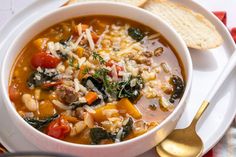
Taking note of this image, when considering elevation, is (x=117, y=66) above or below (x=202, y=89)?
above

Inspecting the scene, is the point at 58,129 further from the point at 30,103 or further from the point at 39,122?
the point at 30,103

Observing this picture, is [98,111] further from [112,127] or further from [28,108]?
[28,108]

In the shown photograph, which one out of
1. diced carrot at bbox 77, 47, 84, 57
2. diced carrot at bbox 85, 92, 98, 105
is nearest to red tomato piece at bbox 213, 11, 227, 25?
diced carrot at bbox 77, 47, 84, 57

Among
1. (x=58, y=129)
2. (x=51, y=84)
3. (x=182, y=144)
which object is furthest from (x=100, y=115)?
(x=182, y=144)

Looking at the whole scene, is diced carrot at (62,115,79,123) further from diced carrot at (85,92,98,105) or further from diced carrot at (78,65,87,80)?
diced carrot at (78,65,87,80)

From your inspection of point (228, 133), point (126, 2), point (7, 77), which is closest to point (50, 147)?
point (7, 77)

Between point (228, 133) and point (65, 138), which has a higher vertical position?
point (65, 138)
